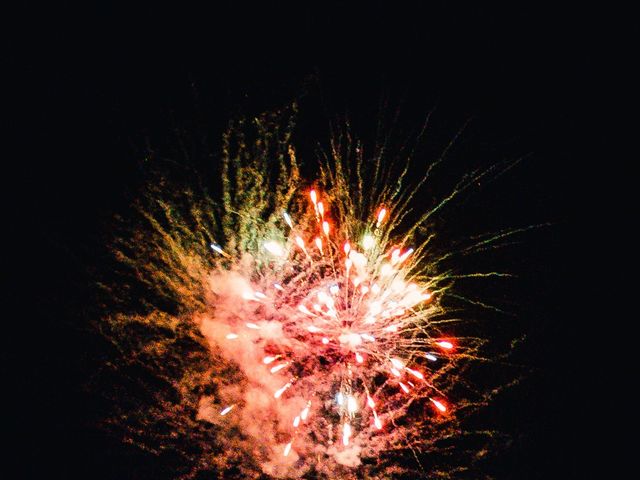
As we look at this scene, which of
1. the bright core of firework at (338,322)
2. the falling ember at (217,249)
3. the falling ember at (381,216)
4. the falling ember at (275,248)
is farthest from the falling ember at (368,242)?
the falling ember at (217,249)

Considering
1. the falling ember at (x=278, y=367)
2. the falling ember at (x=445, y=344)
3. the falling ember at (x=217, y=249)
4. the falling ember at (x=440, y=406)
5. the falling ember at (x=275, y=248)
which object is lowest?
the falling ember at (x=278, y=367)

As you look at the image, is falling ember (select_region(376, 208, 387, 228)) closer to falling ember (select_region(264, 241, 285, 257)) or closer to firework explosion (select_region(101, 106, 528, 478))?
firework explosion (select_region(101, 106, 528, 478))

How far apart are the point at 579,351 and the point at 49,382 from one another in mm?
7534

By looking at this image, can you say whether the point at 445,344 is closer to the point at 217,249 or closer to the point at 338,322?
the point at 338,322

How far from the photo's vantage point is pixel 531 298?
6773 mm

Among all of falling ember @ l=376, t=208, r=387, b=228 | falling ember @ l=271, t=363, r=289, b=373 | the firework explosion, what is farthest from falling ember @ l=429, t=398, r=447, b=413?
falling ember @ l=376, t=208, r=387, b=228

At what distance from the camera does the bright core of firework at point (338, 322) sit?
229 inches

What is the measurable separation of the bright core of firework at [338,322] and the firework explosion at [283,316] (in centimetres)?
2

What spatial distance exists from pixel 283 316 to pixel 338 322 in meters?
0.83

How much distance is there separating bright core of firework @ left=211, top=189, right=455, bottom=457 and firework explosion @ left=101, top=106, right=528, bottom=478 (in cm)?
2

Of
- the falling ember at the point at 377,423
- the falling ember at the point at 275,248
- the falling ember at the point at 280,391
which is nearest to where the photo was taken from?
the falling ember at the point at 275,248

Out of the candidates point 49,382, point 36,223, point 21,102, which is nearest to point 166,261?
point 36,223

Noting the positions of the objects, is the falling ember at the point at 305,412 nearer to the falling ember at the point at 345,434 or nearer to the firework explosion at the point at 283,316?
the firework explosion at the point at 283,316

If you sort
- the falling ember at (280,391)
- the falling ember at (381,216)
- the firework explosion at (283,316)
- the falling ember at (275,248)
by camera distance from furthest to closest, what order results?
1. the falling ember at (280,391)
2. the falling ember at (275,248)
3. the firework explosion at (283,316)
4. the falling ember at (381,216)
